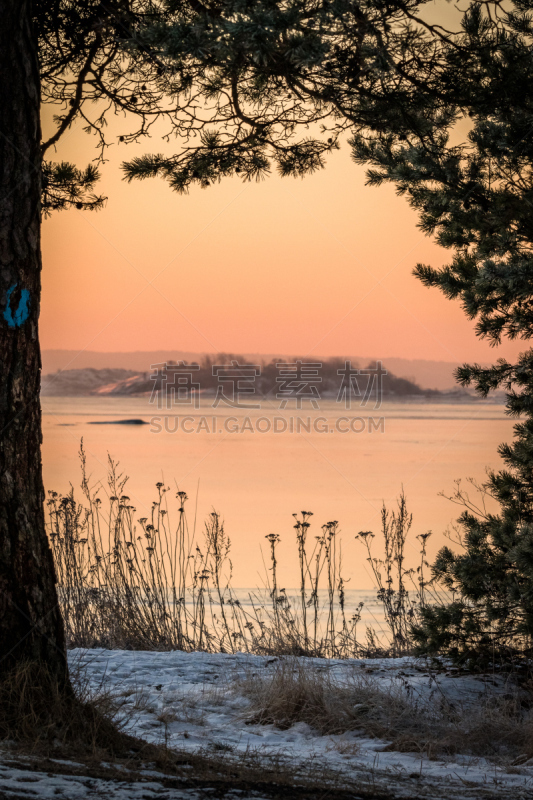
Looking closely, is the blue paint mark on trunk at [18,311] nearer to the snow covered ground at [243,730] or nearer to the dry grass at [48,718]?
the dry grass at [48,718]

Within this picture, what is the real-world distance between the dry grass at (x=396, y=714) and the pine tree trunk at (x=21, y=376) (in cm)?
128

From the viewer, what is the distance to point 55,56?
183 inches

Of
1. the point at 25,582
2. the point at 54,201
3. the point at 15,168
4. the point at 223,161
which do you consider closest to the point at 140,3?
the point at 223,161

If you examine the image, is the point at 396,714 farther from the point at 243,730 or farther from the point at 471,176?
the point at 471,176

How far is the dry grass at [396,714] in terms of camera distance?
11.0 ft

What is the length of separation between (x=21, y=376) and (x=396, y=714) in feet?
8.53

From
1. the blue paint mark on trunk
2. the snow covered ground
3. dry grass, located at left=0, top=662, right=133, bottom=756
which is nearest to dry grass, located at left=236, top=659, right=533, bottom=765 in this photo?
the snow covered ground

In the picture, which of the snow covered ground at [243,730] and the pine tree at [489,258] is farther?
the pine tree at [489,258]

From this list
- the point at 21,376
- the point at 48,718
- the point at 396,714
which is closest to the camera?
the point at 48,718

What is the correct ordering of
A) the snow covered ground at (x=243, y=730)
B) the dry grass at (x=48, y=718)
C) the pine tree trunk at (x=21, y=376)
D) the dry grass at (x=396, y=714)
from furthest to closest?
1. the dry grass at (x=396, y=714)
2. the pine tree trunk at (x=21, y=376)
3. the dry grass at (x=48, y=718)
4. the snow covered ground at (x=243, y=730)

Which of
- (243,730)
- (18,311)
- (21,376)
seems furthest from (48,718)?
(18,311)

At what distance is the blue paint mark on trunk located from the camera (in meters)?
2.98

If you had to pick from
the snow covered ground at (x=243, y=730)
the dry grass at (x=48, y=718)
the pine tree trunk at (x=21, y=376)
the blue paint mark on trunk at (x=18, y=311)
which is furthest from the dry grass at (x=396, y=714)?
the blue paint mark on trunk at (x=18, y=311)

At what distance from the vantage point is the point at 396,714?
362 centimetres
